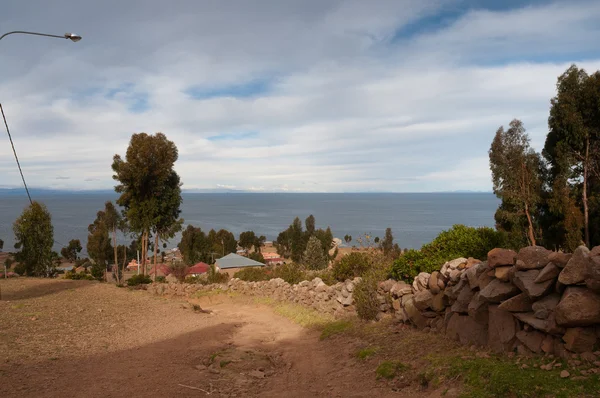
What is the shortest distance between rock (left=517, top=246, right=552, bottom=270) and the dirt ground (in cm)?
261

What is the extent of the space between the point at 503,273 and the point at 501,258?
10.3 inches

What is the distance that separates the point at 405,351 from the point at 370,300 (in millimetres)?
3132

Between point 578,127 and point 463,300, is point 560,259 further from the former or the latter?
point 578,127

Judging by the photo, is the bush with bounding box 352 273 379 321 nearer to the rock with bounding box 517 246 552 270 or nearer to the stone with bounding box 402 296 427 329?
the stone with bounding box 402 296 427 329

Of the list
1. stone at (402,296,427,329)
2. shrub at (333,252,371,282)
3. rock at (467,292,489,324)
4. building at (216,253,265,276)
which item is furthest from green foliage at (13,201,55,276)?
rock at (467,292,489,324)

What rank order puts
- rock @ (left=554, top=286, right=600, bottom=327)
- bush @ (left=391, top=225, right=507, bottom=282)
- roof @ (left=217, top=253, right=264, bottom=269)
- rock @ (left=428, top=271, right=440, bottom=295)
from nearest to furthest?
rock @ (left=554, top=286, right=600, bottom=327), rock @ (left=428, top=271, right=440, bottom=295), bush @ (left=391, top=225, right=507, bottom=282), roof @ (left=217, top=253, right=264, bottom=269)

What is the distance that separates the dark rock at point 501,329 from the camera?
248 inches

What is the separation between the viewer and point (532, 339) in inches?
235

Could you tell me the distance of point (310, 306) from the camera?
14641 millimetres

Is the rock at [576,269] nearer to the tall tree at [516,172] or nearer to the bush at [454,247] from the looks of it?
the bush at [454,247]

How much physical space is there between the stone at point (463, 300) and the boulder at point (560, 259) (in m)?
1.85

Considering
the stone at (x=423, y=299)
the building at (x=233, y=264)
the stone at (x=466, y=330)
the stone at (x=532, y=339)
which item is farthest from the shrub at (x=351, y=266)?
the building at (x=233, y=264)

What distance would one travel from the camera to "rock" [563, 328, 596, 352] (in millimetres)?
5254

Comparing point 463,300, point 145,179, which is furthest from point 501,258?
point 145,179
